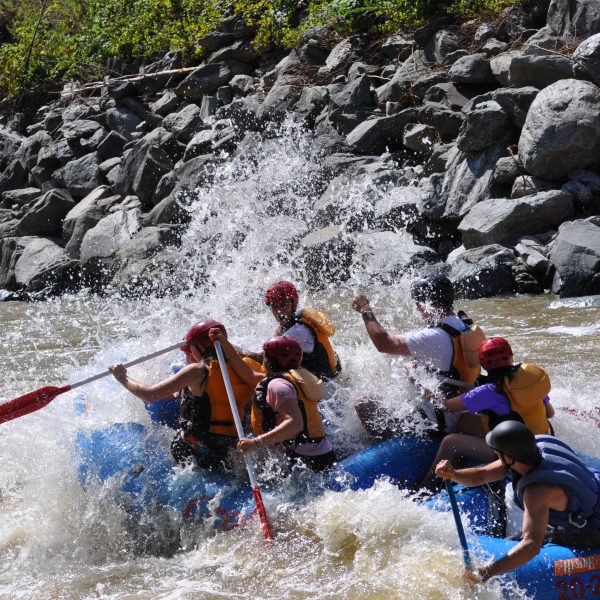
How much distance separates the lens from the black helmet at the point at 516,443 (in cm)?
350

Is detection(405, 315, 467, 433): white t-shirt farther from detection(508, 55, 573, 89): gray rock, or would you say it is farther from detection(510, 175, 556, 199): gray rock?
detection(508, 55, 573, 89): gray rock

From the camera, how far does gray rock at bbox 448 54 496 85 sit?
13508mm

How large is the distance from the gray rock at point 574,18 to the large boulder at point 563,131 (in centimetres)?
157

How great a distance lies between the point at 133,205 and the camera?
16.2m

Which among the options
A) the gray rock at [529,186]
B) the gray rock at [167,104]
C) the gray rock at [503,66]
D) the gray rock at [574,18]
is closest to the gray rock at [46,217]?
the gray rock at [167,104]

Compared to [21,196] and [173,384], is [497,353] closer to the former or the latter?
[173,384]

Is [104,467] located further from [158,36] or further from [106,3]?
[106,3]

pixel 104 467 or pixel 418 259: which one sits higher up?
pixel 104 467

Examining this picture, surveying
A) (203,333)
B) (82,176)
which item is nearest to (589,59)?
(203,333)

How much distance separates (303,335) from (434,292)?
40.4 inches

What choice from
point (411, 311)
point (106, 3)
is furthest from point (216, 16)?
point (411, 311)

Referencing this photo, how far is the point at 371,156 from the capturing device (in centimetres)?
1398

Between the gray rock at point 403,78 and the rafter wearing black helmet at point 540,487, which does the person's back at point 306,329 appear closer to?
the rafter wearing black helmet at point 540,487

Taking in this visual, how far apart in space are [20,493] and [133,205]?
10479mm
